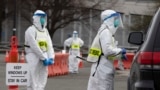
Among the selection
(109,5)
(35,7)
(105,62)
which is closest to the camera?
(105,62)

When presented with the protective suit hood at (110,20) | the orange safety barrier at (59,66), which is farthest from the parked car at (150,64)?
the orange safety barrier at (59,66)

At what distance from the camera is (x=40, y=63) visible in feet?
34.4

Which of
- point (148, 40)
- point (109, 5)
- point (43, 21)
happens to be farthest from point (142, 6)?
point (148, 40)

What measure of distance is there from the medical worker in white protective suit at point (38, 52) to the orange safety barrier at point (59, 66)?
785 centimetres

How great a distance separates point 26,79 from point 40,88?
0.34m

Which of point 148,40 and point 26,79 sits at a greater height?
point 148,40

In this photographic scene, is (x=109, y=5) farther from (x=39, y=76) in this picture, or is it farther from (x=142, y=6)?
(x=39, y=76)

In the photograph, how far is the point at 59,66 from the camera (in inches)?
770

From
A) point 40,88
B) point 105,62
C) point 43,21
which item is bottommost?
point 40,88

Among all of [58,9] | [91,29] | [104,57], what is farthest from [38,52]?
[91,29]

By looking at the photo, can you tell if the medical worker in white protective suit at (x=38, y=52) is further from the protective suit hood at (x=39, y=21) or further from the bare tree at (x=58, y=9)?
the bare tree at (x=58, y=9)

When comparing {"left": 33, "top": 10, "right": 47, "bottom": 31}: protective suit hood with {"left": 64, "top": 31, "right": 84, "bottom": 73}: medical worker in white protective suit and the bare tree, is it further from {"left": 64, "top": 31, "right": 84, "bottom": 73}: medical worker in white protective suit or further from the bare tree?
the bare tree

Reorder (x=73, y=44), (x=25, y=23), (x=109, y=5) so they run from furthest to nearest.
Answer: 1. (x=25, y=23)
2. (x=109, y=5)
3. (x=73, y=44)

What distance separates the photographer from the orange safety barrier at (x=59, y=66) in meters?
18.7
